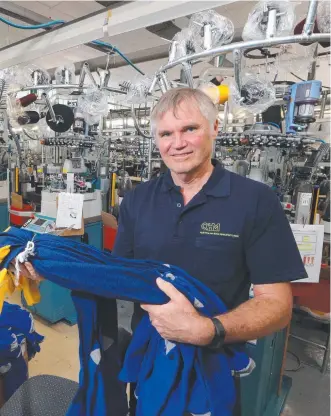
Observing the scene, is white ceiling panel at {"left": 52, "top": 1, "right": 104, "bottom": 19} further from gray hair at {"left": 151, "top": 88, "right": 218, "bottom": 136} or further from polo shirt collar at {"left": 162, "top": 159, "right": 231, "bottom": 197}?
polo shirt collar at {"left": 162, "top": 159, "right": 231, "bottom": 197}

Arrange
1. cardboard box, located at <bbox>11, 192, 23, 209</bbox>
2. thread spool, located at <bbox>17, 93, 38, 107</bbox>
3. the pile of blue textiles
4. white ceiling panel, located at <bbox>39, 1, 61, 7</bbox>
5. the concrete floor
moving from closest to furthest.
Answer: the pile of blue textiles < the concrete floor < thread spool, located at <bbox>17, 93, 38, 107</bbox> < white ceiling panel, located at <bbox>39, 1, 61, 7</bbox> < cardboard box, located at <bbox>11, 192, 23, 209</bbox>

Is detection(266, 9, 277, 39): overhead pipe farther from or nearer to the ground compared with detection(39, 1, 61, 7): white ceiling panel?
nearer to the ground

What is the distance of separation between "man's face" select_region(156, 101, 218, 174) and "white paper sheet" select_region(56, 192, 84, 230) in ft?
5.22

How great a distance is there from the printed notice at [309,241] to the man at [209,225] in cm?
111

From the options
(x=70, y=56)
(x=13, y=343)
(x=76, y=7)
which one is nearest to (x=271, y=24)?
(x=13, y=343)

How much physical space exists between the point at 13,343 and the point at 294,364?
230 cm

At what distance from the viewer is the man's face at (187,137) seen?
1.09 metres

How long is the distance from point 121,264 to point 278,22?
1.18 m

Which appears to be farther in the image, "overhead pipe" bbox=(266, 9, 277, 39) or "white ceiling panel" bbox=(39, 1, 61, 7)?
"white ceiling panel" bbox=(39, 1, 61, 7)

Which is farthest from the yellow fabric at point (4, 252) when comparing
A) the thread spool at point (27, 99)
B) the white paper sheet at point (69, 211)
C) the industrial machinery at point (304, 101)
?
the thread spool at point (27, 99)

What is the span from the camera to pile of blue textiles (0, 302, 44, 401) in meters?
1.54

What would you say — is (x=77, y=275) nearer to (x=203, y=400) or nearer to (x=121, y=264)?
(x=121, y=264)

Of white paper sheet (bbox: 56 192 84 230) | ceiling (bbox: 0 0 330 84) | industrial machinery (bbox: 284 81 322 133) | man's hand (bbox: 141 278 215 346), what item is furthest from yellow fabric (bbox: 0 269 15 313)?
ceiling (bbox: 0 0 330 84)

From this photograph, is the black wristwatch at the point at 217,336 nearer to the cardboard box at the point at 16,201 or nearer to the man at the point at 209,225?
the man at the point at 209,225
